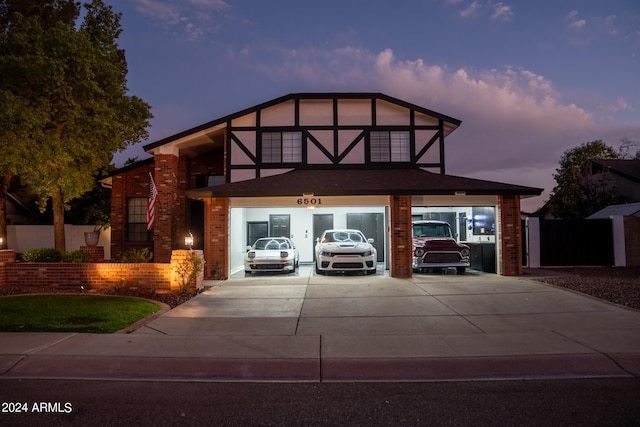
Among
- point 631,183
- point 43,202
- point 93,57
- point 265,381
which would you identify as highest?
point 93,57

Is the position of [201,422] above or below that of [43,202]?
below

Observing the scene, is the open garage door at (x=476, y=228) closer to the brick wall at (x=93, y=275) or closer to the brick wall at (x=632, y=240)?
the brick wall at (x=632, y=240)

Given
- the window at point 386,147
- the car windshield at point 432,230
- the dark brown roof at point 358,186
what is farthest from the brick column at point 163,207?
the car windshield at point 432,230

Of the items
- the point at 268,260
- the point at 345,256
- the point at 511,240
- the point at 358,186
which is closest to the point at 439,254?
the point at 511,240

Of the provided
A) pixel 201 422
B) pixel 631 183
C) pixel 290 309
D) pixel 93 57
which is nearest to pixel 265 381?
pixel 201 422

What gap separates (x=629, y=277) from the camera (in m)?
12.8

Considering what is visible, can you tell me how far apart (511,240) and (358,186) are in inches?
Result: 205

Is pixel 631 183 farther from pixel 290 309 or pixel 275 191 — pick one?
pixel 290 309

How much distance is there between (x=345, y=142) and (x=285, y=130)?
88.2 inches

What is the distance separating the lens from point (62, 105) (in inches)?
540

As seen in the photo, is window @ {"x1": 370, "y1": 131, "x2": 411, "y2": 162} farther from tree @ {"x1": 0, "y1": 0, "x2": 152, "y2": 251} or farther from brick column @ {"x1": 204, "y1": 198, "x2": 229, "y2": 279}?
tree @ {"x1": 0, "y1": 0, "x2": 152, "y2": 251}

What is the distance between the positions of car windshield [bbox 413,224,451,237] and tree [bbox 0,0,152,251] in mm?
10817

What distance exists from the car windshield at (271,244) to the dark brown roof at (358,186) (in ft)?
7.05

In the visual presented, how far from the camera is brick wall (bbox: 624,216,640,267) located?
15.7 meters
